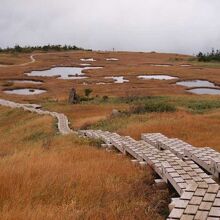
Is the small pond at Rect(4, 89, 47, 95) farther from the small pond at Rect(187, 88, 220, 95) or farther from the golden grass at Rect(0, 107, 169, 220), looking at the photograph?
the golden grass at Rect(0, 107, 169, 220)

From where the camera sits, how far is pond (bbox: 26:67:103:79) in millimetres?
Result: 96375

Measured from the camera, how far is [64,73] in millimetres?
102000

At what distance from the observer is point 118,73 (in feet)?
327

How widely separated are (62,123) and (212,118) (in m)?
11.1

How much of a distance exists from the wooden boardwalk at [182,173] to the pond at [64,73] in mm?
75699

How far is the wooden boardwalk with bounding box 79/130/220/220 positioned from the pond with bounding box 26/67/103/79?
75.7 m

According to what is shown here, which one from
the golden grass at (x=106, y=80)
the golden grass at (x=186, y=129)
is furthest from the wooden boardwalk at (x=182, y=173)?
the golden grass at (x=106, y=80)

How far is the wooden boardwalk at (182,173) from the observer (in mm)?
8758

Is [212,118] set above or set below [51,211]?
below

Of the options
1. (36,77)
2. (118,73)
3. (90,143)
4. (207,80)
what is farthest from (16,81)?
(90,143)

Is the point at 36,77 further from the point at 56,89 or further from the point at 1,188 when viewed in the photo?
the point at 1,188

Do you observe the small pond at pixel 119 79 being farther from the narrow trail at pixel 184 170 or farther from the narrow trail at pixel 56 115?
the narrow trail at pixel 184 170

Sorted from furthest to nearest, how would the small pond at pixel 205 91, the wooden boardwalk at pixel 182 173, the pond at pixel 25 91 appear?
the pond at pixel 25 91 → the small pond at pixel 205 91 → the wooden boardwalk at pixel 182 173

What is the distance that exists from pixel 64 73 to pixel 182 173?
91.0 m
